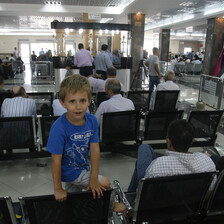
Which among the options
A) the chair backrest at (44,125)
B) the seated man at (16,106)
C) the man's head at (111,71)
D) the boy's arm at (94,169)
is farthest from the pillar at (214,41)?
the boy's arm at (94,169)

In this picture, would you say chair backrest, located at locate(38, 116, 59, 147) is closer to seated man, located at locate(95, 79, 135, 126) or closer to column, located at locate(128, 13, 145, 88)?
seated man, located at locate(95, 79, 135, 126)

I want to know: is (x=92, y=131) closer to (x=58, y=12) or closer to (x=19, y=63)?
(x=58, y=12)

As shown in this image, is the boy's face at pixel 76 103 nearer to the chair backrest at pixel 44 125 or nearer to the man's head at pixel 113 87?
the chair backrest at pixel 44 125

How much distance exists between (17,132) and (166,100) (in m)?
2.80

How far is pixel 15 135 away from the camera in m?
2.83

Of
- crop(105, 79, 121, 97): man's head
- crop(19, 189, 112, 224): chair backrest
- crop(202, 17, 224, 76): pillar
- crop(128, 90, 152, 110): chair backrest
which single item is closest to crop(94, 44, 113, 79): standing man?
crop(128, 90, 152, 110): chair backrest

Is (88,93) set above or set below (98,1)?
below

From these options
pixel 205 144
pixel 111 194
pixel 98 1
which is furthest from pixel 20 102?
pixel 98 1

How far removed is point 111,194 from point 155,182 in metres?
0.29

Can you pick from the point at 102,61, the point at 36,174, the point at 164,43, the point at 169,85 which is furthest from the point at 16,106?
the point at 164,43

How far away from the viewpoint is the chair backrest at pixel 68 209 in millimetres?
1208

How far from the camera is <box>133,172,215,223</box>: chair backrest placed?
1.46 meters

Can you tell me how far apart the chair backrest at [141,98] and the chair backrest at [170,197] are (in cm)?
297

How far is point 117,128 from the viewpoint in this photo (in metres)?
3.09
